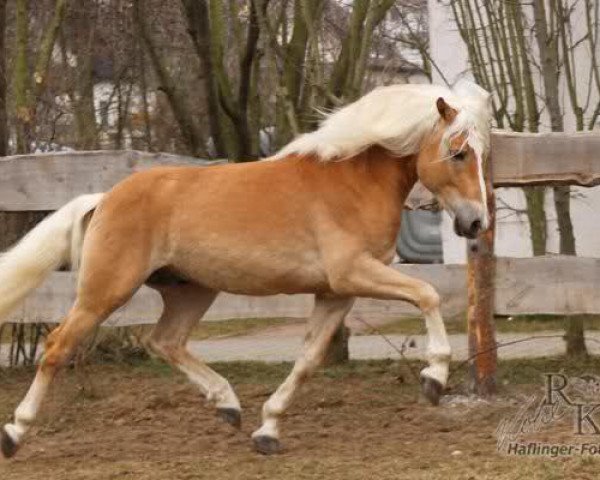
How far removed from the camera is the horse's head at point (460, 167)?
6660 mm

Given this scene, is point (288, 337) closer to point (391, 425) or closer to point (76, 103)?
point (76, 103)

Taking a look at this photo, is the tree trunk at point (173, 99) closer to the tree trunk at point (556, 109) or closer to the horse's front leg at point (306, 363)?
the tree trunk at point (556, 109)

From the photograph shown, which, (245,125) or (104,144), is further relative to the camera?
(104,144)

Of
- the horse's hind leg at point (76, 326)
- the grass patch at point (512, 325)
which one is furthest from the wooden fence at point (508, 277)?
the grass patch at point (512, 325)

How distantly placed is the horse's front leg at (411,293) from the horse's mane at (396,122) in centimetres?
63

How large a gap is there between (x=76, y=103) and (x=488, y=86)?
5535mm

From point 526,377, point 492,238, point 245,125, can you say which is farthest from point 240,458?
point 245,125

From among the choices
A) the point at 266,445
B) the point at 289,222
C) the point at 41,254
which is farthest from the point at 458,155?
the point at 41,254

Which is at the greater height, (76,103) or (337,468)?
(76,103)

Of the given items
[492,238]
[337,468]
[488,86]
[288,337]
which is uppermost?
[488,86]

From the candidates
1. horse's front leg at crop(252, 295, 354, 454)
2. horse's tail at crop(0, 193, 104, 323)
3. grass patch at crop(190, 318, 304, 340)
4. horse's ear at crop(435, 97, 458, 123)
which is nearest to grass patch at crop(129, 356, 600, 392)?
horse's front leg at crop(252, 295, 354, 454)

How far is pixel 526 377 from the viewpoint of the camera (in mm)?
9055

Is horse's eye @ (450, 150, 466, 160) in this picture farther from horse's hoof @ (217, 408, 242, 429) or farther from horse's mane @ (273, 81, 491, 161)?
horse's hoof @ (217, 408, 242, 429)

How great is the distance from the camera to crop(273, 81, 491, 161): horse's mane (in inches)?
271
